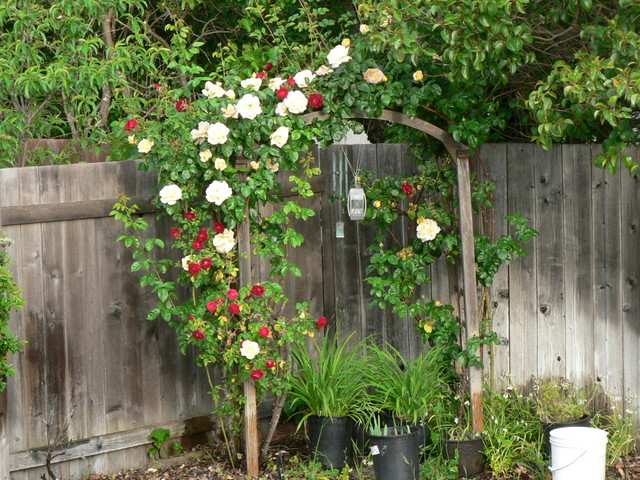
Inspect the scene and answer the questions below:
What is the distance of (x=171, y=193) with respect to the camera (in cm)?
457

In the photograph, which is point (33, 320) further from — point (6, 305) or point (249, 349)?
point (249, 349)

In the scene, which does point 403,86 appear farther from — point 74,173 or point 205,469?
point 205,469

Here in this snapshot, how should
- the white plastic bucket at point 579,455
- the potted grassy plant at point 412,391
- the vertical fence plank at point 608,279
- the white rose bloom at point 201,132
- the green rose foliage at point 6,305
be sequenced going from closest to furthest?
the green rose foliage at point 6,305, the white plastic bucket at point 579,455, the white rose bloom at point 201,132, the potted grassy plant at point 412,391, the vertical fence plank at point 608,279

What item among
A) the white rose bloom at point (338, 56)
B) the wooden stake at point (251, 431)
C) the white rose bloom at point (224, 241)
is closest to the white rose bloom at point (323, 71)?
the white rose bloom at point (338, 56)

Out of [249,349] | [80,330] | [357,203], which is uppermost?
[357,203]

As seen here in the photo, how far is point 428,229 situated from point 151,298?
5.09 ft

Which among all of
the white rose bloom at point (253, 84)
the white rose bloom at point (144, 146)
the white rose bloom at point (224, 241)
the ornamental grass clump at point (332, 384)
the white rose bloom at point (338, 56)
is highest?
the white rose bloom at point (338, 56)

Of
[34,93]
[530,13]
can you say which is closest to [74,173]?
[34,93]

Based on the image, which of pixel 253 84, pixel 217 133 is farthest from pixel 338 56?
pixel 217 133

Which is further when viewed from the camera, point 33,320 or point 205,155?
point 33,320

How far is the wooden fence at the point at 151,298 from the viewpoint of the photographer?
4.68 m

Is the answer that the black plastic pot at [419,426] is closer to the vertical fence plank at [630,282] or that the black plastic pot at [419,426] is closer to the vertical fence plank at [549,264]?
the vertical fence plank at [549,264]

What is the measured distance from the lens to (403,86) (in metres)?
4.77

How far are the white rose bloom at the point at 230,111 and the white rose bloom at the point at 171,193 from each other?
436 mm
